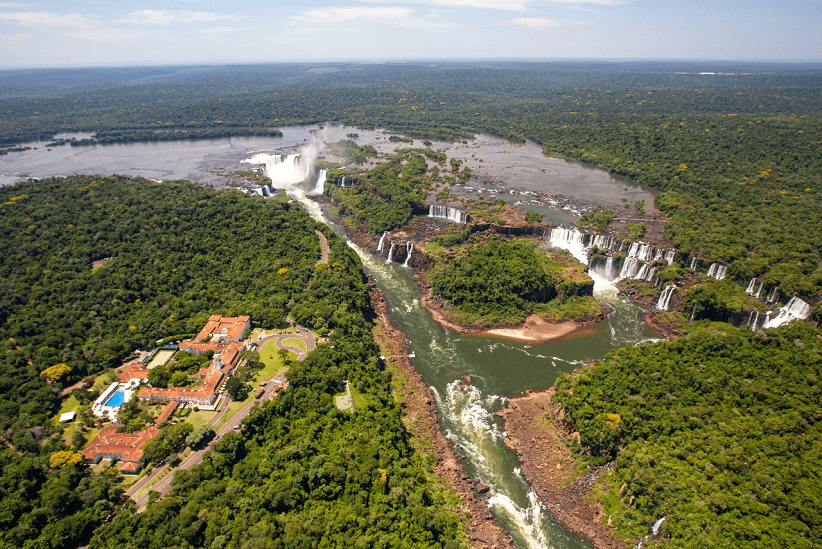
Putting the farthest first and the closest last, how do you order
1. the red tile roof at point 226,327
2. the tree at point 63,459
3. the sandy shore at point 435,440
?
1. the red tile roof at point 226,327
2. the sandy shore at point 435,440
3. the tree at point 63,459

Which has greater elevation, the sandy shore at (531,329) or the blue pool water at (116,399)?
the blue pool water at (116,399)

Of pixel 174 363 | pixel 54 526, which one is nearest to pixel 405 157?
pixel 174 363

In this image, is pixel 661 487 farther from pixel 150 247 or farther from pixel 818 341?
pixel 150 247

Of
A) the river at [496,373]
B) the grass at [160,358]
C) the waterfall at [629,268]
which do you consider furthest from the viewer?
the waterfall at [629,268]

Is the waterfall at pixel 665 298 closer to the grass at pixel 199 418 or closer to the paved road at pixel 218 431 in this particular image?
the paved road at pixel 218 431

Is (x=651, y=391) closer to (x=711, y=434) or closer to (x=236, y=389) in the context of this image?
(x=711, y=434)

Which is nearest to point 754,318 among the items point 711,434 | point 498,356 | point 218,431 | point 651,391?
point 651,391

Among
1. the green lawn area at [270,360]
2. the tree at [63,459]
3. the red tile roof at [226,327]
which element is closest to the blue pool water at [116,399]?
the tree at [63,459]

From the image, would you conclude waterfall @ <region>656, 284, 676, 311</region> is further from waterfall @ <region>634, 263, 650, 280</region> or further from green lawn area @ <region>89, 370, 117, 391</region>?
green lawn area @ <region>89, 370, 117, 391</region>
